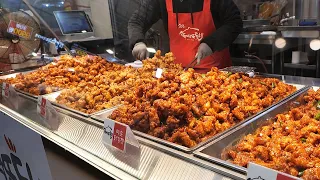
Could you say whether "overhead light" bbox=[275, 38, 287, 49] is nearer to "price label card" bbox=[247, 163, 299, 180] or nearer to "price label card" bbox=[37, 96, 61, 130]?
"price label card" bbox=[37, 96, 61, 130]

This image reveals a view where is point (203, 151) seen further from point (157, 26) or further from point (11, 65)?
point (11, 65)

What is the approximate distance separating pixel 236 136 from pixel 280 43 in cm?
294

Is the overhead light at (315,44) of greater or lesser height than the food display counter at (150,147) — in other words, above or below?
above

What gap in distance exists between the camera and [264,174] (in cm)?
97

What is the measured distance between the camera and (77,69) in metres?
3.35

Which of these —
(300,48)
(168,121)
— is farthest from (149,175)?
(300,48)

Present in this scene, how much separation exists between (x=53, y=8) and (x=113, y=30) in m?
1.02

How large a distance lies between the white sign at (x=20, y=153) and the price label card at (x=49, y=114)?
12 cm

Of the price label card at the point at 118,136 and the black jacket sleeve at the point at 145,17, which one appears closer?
the price label card at the point at 118,136

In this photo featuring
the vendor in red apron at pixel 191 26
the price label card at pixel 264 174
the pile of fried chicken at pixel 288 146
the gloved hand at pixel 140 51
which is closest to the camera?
the price label card at pixel 264 174

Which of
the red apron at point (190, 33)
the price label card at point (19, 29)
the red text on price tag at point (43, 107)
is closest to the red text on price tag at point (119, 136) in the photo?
the red text on price tag at point (43, 107)

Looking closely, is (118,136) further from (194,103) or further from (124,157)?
(194,103)

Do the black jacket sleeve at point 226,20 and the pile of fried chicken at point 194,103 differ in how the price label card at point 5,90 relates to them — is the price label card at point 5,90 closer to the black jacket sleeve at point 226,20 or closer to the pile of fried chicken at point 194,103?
the pile of fried chicken at point 194,103

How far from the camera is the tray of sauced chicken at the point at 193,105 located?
5.43 ft
